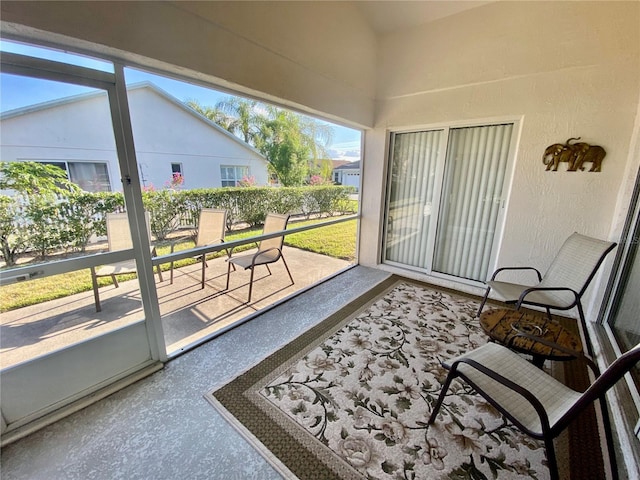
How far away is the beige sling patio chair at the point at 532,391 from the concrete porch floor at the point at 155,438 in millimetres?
1118

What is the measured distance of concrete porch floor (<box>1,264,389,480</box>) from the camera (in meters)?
1.29

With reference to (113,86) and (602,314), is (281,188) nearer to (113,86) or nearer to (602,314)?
(113,86)

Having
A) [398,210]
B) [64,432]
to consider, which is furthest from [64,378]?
[398,210]

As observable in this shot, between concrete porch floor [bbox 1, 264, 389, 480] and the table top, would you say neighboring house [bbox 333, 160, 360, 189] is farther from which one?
concrete porch floor [bbox 1, 264, 389, 480]

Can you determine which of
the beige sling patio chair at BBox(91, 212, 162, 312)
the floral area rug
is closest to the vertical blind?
the floral area rug

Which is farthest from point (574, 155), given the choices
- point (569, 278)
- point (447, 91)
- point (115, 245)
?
point (115, 245)

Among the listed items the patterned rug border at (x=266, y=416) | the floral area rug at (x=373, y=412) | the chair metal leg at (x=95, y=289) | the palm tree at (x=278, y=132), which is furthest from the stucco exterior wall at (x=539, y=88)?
the chair metal leg at (x=95, y=289)

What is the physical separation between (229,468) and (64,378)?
1177 mm

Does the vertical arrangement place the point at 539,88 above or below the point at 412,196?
above

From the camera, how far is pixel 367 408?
1.64 m

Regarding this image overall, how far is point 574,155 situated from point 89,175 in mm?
3910

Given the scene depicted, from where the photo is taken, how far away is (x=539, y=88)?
256 centimetres

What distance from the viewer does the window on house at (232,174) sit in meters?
2.36

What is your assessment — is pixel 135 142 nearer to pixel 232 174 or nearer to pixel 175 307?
pixel 232 174
